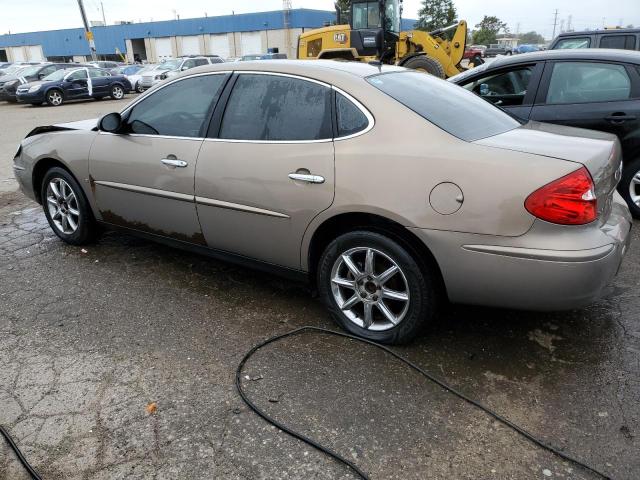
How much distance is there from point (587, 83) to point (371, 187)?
344 centimetres

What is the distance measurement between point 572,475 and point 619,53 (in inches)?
172

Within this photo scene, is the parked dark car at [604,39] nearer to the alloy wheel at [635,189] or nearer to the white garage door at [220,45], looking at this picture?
the alloy wheel at [635,189]

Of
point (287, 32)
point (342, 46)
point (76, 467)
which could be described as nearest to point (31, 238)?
point (76, 467)

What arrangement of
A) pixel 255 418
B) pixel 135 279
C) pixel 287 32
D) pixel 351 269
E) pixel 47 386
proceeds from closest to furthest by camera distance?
pixel 255 418 → pixel 47 386 → pixel 351 269 → pixel 135 279 → pixel 287 32

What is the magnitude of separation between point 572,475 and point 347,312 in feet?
4.78

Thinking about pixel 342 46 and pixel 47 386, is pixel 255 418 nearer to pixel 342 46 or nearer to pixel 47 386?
pixel 47 386

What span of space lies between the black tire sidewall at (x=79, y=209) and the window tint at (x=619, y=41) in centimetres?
879

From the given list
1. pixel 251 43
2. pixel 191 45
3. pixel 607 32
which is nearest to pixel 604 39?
pixel 607 32

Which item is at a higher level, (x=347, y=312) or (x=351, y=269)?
(x=351, y=269)

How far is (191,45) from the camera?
2539 inches

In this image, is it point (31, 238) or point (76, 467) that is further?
point (31, 238)

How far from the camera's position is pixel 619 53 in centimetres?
499

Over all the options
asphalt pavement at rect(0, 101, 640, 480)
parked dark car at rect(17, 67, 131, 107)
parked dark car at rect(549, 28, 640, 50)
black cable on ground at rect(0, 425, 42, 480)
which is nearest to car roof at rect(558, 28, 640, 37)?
parked dark car at rect(549, 28, 640, 50)

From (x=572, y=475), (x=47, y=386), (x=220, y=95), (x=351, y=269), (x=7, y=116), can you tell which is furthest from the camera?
(x=7, y=116)
